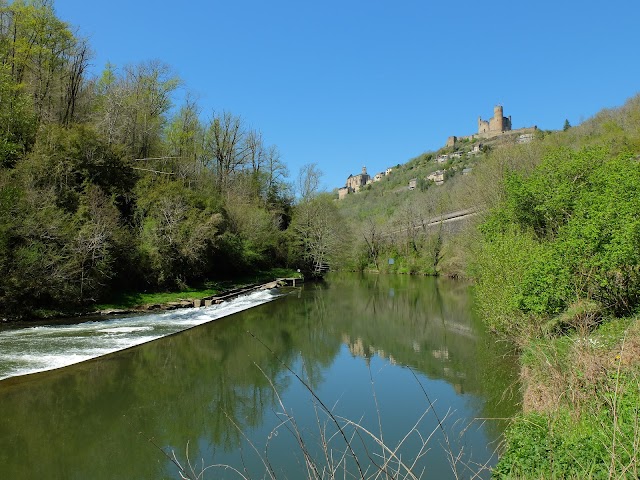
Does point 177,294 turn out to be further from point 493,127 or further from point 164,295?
point 493,127

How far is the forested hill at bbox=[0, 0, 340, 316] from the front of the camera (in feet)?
65.0

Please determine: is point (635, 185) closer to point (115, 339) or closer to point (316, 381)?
point (316, 381)

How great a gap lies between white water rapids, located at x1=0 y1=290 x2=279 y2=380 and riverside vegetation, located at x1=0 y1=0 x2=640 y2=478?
2.82 m

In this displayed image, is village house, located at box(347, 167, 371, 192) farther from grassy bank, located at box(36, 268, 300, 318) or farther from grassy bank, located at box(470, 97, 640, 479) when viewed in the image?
grassy bank, located at box(470, 97, 640, 479)

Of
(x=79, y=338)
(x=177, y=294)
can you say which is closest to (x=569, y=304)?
(x=79, y=338)

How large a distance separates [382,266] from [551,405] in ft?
182

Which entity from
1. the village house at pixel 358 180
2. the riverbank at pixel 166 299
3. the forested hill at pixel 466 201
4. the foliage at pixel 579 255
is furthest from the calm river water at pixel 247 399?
A: the village house at pixel 358 180

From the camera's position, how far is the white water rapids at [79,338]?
13500 millimetres

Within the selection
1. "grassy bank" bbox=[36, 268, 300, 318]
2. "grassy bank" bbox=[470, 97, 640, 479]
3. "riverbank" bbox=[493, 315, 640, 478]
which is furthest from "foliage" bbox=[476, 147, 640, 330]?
"grassy bank" bbox=[36, 268, 300, 318]

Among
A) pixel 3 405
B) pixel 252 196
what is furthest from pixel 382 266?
pixel 3 405

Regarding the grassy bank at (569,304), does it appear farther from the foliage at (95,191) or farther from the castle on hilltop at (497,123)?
the castle on hilltop at (497,123)

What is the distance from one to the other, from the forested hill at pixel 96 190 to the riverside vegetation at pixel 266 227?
0.38ft

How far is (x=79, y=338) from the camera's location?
16.6 meters

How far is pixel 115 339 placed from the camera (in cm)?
1681
